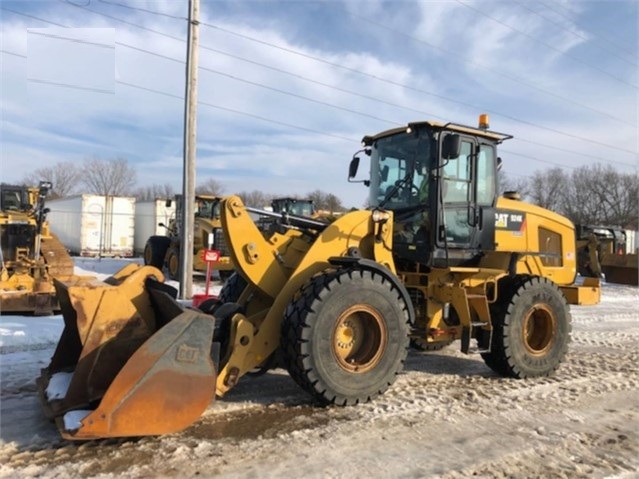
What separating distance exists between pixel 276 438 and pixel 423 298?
2.46 metres

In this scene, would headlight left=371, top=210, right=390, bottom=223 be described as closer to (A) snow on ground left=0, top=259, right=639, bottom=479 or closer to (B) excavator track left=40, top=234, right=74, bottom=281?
(A) snow on ground left=0, top=259, right=639, bottom=479

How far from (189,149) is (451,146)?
7.64 m

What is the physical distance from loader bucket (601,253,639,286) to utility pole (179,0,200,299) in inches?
537

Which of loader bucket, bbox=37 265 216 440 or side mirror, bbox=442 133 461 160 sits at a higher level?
side mirror, bbox=442 133 461 160

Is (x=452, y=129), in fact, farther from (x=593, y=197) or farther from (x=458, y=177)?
(x=593, y=197)

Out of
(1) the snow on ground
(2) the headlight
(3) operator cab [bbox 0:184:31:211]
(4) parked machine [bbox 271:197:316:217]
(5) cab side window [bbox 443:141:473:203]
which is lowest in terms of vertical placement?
(1) the snow on ground

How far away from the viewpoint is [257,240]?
4926mm

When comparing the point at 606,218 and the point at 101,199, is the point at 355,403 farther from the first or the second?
the point at 606,218

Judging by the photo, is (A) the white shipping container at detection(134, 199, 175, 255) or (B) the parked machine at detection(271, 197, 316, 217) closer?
(B) the parked machine at detection(271, 197, 316, 217)

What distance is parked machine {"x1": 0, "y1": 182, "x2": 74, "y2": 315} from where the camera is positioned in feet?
32.2

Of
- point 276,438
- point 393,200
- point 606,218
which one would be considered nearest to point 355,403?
point 276,438

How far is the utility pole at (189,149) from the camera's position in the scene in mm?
11758

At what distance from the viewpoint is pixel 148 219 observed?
27.3 m

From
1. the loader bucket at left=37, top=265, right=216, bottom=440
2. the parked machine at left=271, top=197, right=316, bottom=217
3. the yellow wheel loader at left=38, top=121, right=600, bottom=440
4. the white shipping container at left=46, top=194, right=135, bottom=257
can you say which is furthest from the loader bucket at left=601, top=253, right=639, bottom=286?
the white shipping container at left=46, top=194, right=135, bottom=257
